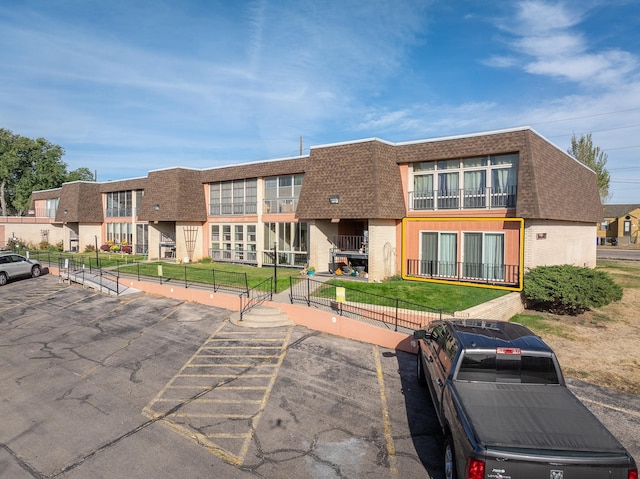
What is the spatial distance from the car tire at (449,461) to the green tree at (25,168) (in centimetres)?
6821

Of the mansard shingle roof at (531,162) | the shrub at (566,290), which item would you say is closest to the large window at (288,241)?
the mansard shingle roof at (531,162)

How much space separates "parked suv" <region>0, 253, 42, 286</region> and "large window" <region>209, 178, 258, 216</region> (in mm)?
11356

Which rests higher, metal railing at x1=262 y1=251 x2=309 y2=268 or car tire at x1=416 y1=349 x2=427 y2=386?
metal railing at x1=262 y1=251 x2=309 y2=268

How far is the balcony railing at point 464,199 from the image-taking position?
690 inches

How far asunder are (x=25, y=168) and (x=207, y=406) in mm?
67230

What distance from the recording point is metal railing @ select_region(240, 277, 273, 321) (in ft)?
51.1

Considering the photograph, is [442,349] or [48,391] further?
[48,391]

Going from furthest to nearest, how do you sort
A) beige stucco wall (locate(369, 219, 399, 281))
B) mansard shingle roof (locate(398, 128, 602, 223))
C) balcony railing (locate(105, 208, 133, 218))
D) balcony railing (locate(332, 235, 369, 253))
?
balcony railing (locate(105, 208, 133, 218)) < balcony railing (locate(332, 235, 369, 253)) < beige stucco wall (locate(369, 219, 399, 281)) < mansard shingle roof (locate(398, 128, 602, 223))

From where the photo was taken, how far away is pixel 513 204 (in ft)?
56.7

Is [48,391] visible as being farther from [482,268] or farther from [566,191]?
[566,191]

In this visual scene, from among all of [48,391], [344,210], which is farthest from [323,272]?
[48,391]

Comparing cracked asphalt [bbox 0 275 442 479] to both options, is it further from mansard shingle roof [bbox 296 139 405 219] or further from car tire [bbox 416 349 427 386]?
mansard shingle roof [bbox 296 139 405 219]

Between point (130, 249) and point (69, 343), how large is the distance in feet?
76.6

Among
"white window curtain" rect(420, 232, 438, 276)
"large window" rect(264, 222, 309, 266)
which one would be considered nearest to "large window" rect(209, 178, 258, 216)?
"large window" rect(264, 222, 309, 266)
